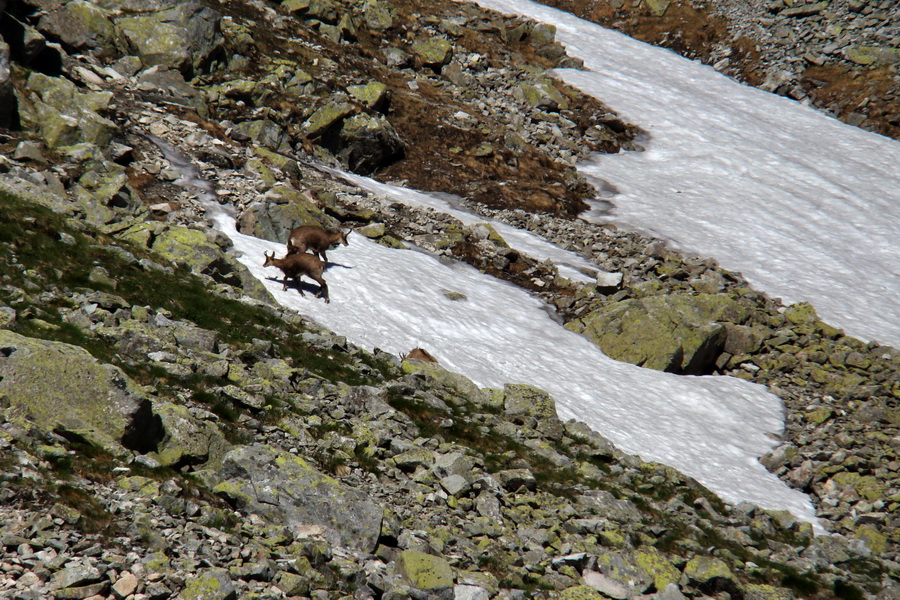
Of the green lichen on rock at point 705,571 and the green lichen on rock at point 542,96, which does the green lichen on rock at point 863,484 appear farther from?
the green lichen on rock at point 542,96

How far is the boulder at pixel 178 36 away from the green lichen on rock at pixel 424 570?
93.1ft

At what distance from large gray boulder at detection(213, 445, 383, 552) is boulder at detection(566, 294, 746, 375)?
16.9 m

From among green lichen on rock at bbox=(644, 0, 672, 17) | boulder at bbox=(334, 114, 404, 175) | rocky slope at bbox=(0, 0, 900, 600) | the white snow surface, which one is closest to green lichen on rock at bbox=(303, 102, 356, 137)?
rocky slope at bbox=(0, 0, 900, 600)

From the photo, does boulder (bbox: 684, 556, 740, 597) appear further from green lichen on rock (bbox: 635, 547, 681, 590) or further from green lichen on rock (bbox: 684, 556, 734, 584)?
green lichen on rock (bbox: 635, 547, 681, 590)

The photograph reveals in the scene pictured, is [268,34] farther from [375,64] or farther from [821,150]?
[821,150]

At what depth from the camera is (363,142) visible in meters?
32.9

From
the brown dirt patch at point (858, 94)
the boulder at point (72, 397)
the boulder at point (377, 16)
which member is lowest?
the boulder at point (72, 397)

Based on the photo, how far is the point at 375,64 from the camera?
133 feet

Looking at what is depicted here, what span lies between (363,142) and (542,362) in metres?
16.9

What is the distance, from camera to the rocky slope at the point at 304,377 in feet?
25.8

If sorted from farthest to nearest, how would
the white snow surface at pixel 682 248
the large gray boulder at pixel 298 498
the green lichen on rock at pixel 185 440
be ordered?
1. the white snow surface at pixel 682 248
2. the green lichen on rock at pixel 185 440
3. the large gray boulder at pixel 298 498

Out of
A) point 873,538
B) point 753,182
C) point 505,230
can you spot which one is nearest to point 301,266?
point 505,230

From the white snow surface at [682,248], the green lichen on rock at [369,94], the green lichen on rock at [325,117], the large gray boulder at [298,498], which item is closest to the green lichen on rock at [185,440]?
the large gray boulder at [298,498]

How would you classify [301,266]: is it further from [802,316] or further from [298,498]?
[802,316]
